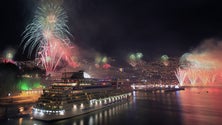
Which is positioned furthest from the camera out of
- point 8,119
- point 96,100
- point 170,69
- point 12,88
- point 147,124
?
point 170,69

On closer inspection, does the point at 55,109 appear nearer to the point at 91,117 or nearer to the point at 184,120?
the point at 91,117

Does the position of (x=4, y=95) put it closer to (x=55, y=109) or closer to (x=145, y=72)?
(x=55, y=109)

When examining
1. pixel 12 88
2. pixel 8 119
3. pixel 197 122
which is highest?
pixel 12 88

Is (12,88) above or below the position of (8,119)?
above

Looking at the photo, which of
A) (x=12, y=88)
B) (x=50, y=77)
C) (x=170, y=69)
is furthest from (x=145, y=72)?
(x=12, y=88)

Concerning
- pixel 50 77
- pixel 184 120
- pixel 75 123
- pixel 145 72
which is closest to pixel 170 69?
pixel 145 72

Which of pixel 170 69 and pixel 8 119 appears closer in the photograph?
pixel 8 119

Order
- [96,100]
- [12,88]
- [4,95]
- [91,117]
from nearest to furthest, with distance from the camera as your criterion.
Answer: [91,117] < [96,100] < [4,95] < [12,88]
